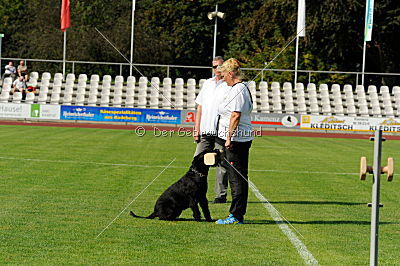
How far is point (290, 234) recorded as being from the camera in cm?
915

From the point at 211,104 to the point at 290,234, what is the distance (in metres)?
2.71

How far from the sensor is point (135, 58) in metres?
59.0

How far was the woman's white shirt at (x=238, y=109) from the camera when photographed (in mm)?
9645

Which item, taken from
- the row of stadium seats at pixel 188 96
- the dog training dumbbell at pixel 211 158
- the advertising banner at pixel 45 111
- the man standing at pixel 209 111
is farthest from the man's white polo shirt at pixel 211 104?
the row of stadium seats at pixel 188 96

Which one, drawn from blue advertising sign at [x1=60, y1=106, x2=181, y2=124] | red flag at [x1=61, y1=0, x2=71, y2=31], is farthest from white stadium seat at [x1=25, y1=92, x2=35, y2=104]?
red flag at [x1=61, y1=0, x2=71, y2=31]

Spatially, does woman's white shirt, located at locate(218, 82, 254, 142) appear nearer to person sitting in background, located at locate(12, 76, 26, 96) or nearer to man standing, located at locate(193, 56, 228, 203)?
man standing, located at locate(193, 56, 228, 203)

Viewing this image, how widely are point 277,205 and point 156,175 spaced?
4151 millimetres

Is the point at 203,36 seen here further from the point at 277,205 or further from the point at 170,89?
the point at 277,205

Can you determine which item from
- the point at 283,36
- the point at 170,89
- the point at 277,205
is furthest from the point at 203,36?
the point at 277,205

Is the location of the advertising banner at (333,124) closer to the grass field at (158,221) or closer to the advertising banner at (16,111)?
the advertising banner at (16,111)

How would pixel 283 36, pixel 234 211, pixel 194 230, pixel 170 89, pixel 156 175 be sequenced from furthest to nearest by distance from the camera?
pixel 283 36 < pixel 170 89 < pixel 156 175 < pixel 234 211 < pixel 194 230

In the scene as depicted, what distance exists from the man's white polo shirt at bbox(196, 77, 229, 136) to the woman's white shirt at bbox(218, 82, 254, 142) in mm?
689

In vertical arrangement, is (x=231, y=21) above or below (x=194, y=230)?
above

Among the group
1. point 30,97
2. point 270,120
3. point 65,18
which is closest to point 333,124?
point 270,120
